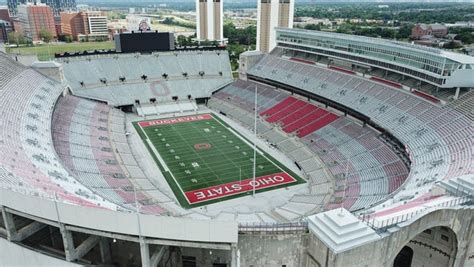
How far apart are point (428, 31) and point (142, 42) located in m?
105

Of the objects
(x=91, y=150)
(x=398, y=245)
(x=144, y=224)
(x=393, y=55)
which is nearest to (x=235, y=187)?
(x=91, y=150)

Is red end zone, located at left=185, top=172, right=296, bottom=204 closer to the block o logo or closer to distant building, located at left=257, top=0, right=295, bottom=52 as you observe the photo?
the block o logo

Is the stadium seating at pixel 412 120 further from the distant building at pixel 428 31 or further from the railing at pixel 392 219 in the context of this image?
the distant building at pixel 428 31

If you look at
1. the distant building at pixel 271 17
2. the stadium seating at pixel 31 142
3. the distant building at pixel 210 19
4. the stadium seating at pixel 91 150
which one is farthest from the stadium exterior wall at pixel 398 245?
the distant building at pixel 210 19

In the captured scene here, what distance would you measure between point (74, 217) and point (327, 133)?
3227cm

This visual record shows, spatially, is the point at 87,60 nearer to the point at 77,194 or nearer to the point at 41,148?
the point at 41,148

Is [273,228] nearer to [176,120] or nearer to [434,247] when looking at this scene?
[434,247]

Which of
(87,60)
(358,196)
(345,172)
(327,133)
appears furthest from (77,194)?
(87,60)

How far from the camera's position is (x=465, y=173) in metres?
24.5

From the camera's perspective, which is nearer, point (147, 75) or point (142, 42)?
point (147, 75)

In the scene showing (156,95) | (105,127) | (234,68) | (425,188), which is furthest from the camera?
(234,68)

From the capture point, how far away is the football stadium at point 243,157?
18.8m

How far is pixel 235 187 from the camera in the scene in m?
35.7

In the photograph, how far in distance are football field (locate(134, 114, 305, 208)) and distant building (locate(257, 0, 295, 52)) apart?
2255 inches
